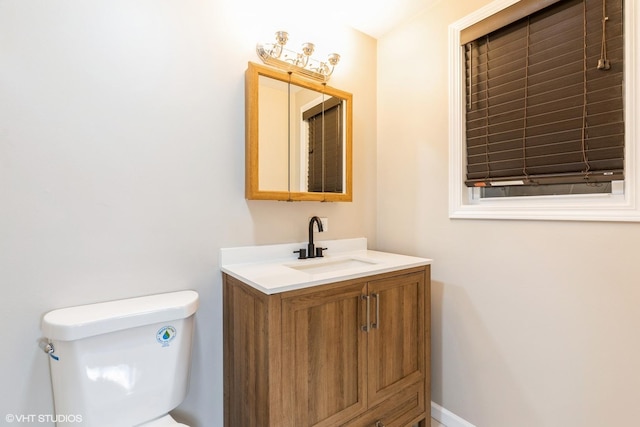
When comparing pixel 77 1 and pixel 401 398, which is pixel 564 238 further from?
pixel 77 1

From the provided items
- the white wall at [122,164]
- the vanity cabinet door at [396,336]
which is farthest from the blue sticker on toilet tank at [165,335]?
the vanity cabinet door at [396,336]

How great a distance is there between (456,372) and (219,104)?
1.90 metres

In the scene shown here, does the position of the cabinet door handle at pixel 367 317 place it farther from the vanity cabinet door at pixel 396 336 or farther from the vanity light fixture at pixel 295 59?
the vanity light fixture at pixel 295 59

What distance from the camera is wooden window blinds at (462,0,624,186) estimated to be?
3.79 ft

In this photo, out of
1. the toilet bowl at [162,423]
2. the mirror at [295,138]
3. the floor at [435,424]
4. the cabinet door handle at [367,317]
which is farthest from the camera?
the floor at [435,424]

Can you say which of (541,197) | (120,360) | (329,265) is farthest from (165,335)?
(541,197)

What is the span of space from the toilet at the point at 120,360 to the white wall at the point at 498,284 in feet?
4.46

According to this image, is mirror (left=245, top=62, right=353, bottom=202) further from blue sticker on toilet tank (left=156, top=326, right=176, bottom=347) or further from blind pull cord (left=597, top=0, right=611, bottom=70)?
blind pull cord (left=597, top=0, right=611, bottom=70)

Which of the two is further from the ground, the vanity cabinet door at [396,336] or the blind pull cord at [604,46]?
the blind pull cord at [604,46]

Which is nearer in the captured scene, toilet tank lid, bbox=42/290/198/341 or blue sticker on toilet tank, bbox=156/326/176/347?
toilet tank lid, bbox=42/290/198/341

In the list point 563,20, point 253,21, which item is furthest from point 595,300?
point 253,21
